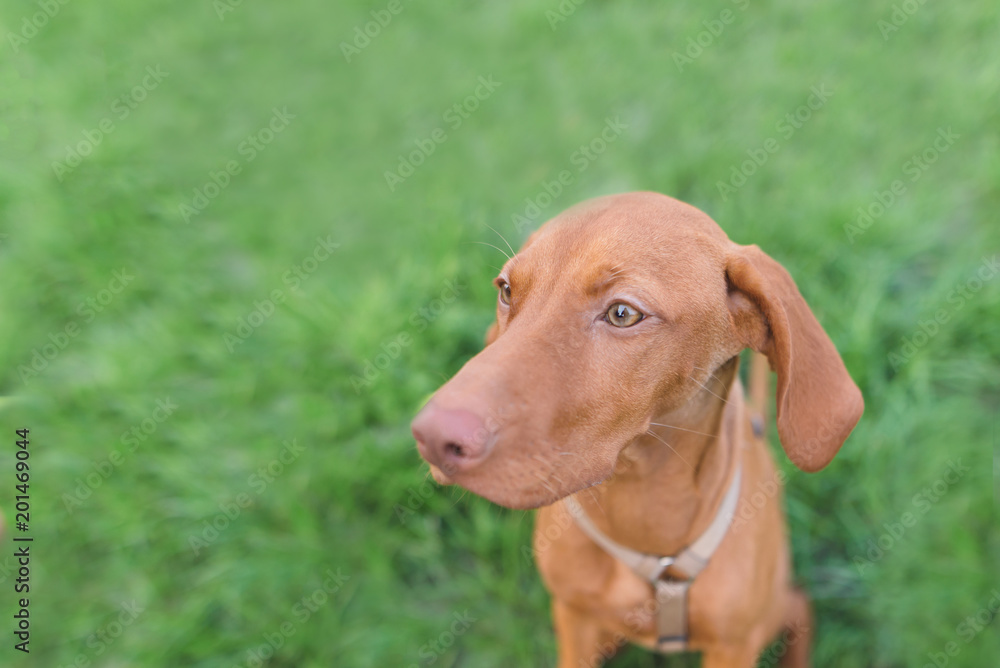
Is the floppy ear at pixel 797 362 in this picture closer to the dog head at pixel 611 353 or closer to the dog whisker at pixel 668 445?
the dog head at pixel 611 353

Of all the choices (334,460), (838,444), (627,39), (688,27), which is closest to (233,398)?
(334,460)

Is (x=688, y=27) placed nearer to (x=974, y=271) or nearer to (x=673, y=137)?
(x=673, y=137)

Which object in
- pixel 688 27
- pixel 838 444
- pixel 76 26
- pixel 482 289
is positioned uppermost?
pixel 76 26

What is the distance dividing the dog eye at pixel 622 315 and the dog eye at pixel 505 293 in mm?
388

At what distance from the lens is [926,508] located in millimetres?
3422

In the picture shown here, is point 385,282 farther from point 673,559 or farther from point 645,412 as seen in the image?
point 645,412

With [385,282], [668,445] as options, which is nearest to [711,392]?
[668,445]

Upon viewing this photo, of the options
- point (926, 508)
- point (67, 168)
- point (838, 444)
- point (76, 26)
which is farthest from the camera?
point (76, 26)

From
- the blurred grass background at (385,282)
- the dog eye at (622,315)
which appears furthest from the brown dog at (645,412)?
the blurred grass background at (385,282)

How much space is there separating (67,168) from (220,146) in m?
0.99

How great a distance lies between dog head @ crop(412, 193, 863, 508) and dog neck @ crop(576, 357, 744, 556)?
0.13 meters

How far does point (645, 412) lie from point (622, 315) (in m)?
0.28

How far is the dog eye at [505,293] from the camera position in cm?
229

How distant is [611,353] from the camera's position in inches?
78.8
